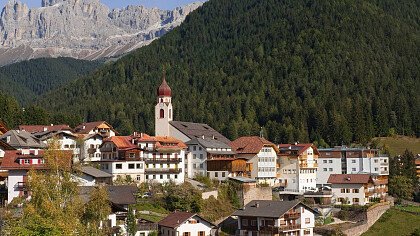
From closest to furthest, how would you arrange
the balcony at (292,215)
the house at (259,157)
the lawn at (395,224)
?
the balcony at (292,215) < the lawn at (395,224) < the house at (259,157)

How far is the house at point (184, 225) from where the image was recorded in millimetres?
62812

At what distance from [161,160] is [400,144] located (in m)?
75.4

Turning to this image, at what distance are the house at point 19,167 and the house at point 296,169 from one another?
1647 inches

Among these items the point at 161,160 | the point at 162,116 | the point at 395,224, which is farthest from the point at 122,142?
the point at 395,224

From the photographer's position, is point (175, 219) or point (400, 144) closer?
Answer: point (175, 219)

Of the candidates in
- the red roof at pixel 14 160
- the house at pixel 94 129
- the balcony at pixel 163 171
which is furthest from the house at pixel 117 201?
the house at pixel 94 129

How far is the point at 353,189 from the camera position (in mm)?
94500

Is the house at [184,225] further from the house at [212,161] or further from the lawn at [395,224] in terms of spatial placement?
the lawn at [395,224]

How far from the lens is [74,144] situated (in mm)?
91750

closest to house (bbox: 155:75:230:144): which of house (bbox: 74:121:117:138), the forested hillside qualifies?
house (bbox: 74:121:117:138)

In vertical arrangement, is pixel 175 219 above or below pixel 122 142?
below

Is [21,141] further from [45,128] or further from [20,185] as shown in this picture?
[20,185]

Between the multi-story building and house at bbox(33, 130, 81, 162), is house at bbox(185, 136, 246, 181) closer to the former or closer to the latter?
house at bbox(33, 130, 81, 162)

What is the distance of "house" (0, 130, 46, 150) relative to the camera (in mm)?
82188
